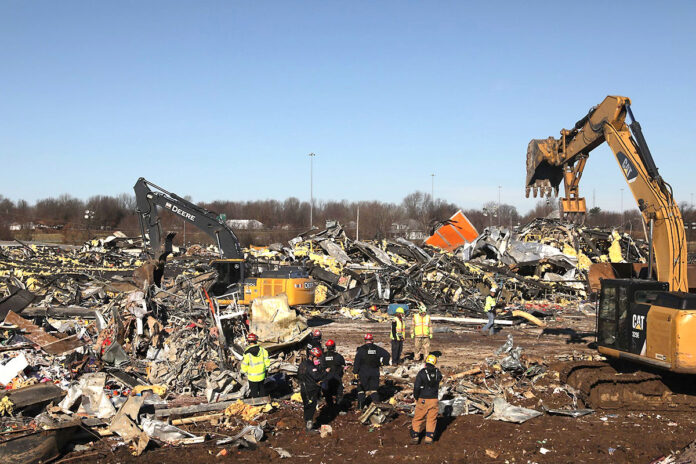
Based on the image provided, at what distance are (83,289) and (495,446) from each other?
59.3 ft

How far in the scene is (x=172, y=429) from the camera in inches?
357

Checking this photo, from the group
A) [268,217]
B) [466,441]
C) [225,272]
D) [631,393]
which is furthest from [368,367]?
[268,217]

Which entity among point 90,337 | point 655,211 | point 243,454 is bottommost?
point 243,454

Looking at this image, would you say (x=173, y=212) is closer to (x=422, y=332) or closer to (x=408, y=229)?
(x=422, y=332)

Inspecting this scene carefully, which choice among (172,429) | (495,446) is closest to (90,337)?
(172,429)

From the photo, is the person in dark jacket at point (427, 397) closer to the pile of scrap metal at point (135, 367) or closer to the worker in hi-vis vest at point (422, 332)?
the pile of scrap metal at point (135, 367)

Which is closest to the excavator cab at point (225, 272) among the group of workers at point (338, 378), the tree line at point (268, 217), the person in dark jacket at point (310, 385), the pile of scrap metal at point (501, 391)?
the pile of scrap metal at point (501, 391)

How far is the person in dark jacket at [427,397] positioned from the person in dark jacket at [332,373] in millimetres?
1658

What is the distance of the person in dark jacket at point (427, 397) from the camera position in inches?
337

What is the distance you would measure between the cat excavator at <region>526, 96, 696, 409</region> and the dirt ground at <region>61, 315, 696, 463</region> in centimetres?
56

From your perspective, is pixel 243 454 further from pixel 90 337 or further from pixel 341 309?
pixel 341 309

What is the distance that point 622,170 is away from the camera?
39.9ft

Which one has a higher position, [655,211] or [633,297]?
[655,211]

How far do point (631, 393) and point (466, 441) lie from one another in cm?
362
